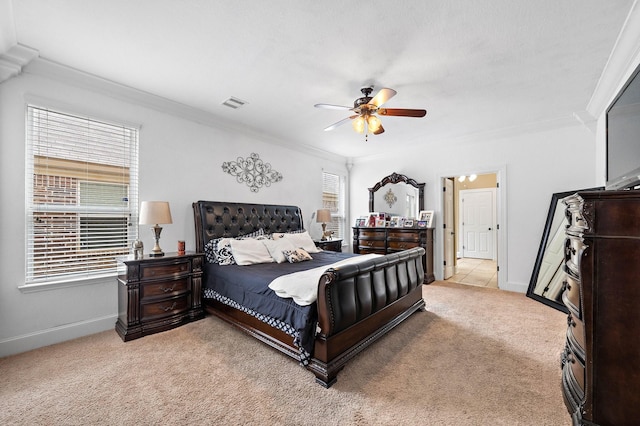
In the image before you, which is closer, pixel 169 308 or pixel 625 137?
pixel 625 137

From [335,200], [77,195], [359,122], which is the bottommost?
[77,195]

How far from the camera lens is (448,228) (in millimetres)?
5309

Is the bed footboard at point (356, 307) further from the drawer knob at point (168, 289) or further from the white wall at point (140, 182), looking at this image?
the white wall at point (140, 182)

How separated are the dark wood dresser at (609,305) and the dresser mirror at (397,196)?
3893 millimetres

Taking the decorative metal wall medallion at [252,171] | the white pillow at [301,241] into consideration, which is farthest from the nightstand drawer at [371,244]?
the decorative metal wall medallion at [252,171]

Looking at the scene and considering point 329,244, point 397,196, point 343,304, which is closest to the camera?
point 343,304

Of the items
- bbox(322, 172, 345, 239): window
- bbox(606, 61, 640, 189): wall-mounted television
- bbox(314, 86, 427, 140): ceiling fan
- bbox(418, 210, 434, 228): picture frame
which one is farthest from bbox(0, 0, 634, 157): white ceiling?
bbox(322, 172, 345, 239): window

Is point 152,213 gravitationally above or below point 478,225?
above

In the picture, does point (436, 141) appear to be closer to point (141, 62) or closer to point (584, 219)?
point (584, 219)

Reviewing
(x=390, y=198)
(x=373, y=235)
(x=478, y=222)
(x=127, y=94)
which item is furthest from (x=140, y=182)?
(x=478, y=222)

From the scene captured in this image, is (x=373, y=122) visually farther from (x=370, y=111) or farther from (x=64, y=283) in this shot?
(x=64, y=283)

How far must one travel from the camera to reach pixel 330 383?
1941 mm

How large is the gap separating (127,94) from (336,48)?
2421 mm

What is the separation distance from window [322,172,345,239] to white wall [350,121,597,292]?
6.56 feet
